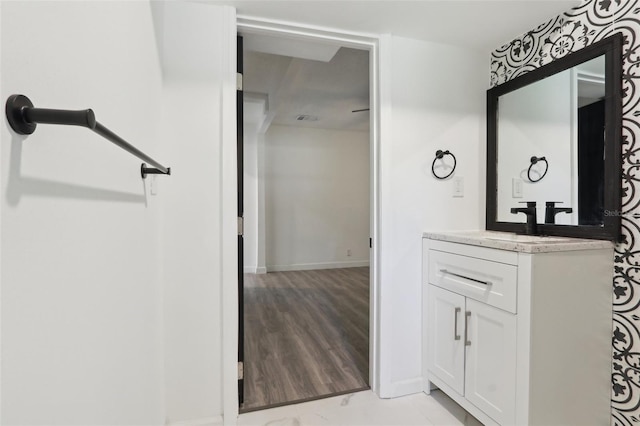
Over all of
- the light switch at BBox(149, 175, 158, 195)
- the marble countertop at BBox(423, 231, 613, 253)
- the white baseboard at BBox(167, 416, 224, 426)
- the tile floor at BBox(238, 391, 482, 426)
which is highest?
the light switch at BBox(149, 175, 158, 195)

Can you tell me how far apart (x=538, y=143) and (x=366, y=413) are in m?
1.82

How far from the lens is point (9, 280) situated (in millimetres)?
459

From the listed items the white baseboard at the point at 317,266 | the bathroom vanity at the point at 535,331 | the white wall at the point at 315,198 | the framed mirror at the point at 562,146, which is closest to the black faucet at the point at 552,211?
the framed mirror at the point at 562,146

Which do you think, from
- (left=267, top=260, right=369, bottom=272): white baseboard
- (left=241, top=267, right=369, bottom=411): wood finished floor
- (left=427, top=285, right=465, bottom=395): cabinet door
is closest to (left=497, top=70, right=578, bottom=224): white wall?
(left=427, top=285, right=465, bottom=395): cabinet door

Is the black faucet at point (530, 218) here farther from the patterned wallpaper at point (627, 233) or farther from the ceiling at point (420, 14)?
the ceiling at point (420, 14)

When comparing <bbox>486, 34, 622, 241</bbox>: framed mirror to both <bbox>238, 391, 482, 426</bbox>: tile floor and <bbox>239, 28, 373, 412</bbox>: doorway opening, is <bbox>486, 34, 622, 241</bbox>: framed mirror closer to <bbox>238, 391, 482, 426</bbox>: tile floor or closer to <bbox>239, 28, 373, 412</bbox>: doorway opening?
<bbox>239, 28, 373, 412</bbox>: doorway opening

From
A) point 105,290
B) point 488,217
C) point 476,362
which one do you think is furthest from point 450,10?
point 105,290

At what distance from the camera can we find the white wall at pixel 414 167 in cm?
185

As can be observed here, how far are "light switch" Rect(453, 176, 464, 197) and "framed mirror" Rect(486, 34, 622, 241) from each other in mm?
185

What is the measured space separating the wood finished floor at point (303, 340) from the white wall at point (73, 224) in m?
0.99

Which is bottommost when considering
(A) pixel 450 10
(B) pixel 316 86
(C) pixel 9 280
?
(C) pixel 9 280

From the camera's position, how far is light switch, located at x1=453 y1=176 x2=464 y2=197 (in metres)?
1.98

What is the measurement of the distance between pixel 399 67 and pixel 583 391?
6.19ft

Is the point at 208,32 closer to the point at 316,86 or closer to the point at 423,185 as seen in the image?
the point at 423,185
